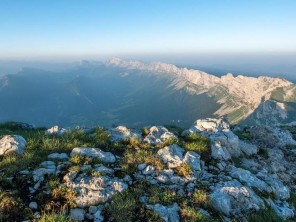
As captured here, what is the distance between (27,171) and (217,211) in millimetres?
8270

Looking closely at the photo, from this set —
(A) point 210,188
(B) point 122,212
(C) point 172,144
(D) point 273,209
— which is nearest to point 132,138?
(C) point 172,144

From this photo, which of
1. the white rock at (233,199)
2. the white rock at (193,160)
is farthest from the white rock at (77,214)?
the white rock at (193,160)

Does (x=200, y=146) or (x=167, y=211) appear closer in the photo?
(x=167, y=211)

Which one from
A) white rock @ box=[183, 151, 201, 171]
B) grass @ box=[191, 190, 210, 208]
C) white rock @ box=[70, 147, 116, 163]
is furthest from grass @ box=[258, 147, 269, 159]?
white rock @ box=[70, 147, 116, 163]

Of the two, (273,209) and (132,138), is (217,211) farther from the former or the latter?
(132,138)

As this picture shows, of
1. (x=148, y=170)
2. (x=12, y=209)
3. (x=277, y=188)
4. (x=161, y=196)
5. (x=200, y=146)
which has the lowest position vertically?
(x=277, y=188)

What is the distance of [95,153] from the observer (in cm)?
1488

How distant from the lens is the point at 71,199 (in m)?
11.0

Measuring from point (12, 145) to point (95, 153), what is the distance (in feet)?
14.1

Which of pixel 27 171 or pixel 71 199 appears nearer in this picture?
pixel 71 199

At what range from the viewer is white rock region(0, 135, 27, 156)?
14.6 meters

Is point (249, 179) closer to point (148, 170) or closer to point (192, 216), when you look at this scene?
point (148, 170)

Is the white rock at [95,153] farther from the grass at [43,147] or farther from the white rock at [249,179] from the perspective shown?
the white rock at [249,179]

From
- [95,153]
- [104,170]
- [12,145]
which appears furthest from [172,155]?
[12,145]
